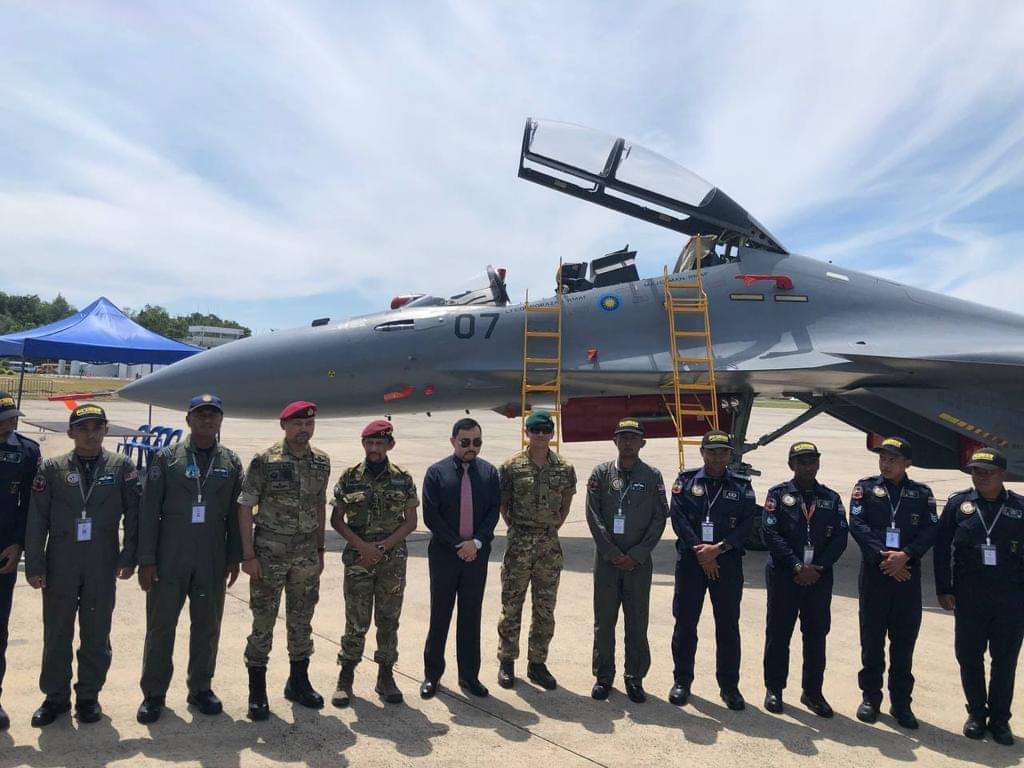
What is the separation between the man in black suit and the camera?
409 centimetres

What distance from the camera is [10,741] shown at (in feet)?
11.0

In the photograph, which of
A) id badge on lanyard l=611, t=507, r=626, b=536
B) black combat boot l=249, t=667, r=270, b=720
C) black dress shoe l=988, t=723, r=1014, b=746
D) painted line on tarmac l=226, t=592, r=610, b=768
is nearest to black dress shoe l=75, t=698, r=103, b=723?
black combat boot l=249, t=667, r=270, b=720

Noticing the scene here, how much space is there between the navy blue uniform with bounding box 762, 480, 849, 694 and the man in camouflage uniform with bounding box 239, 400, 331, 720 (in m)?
2.56

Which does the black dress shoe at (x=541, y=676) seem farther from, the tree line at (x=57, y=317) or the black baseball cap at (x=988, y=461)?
the tree line at (x=57, y=317)

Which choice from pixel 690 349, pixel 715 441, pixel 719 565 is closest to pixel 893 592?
pixel 719 565

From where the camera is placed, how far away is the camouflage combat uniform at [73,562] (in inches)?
143

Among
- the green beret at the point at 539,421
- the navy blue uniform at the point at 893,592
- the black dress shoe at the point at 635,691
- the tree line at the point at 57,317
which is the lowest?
Answer: the black dress shoe at the point at 635,691

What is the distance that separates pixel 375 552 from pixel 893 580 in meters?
2.90

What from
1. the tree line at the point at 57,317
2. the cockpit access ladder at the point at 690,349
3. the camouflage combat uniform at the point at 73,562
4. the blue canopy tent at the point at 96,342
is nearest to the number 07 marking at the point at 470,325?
the cockpit access ladder at the point at 690,349

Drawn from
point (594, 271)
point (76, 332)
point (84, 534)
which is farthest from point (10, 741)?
point (76, 332)

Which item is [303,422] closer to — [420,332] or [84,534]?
[84,534]

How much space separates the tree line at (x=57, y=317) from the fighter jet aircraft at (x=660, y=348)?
99183 mm

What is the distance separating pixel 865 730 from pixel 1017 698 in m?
1.23

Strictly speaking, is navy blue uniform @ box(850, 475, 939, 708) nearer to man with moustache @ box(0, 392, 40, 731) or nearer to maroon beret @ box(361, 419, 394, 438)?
maroon beret @ box(361, 419, 394, 438)
